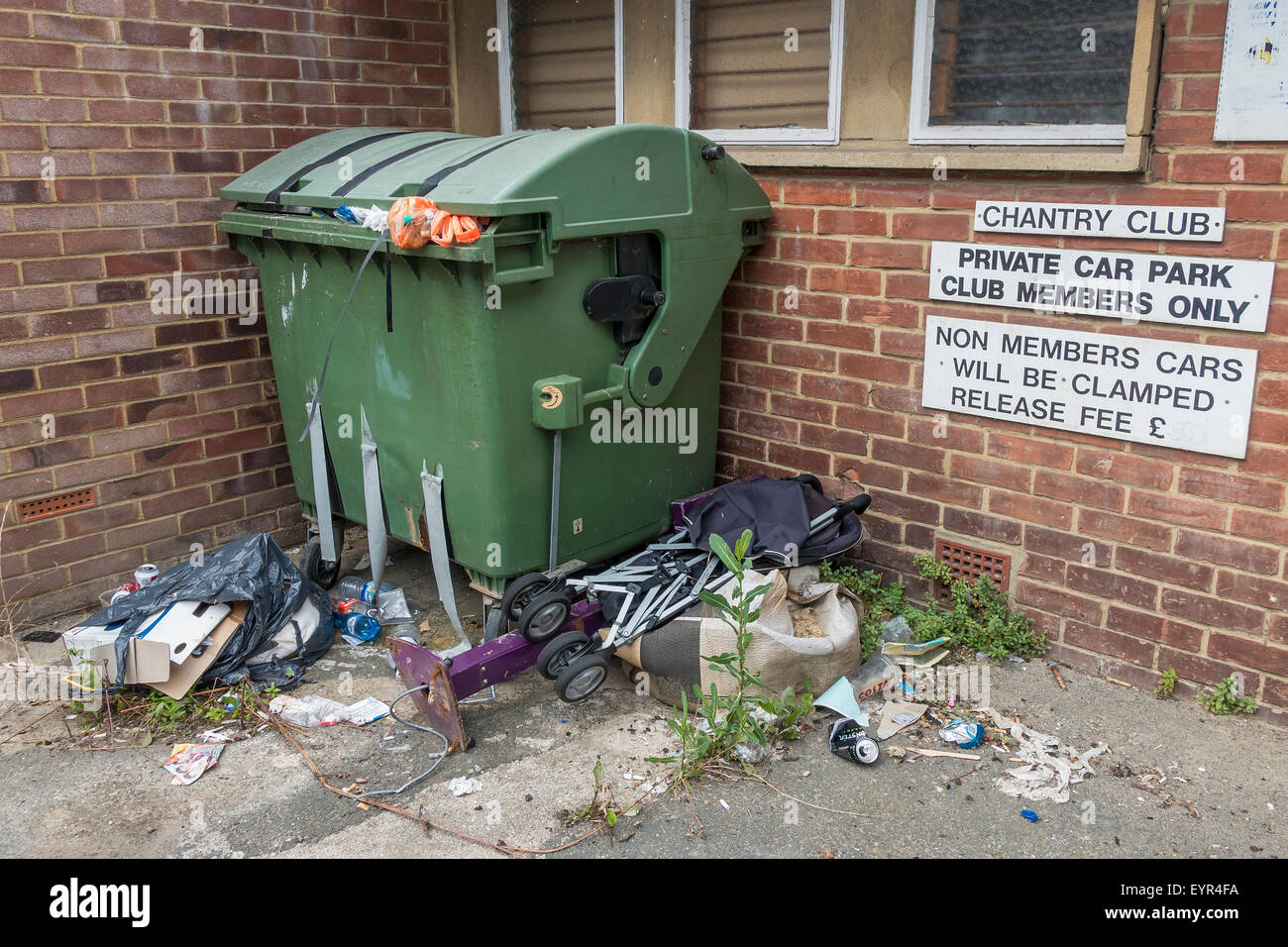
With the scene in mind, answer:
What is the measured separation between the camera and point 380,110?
17.4 ft

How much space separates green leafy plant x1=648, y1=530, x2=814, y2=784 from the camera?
3322 mm

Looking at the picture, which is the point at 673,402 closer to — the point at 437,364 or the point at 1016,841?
the point at 437,364

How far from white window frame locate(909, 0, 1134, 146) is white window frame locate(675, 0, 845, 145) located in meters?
0.35

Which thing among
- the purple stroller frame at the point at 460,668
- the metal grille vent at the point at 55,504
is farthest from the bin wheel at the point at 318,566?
the purple stroller frame at the point at 460,668

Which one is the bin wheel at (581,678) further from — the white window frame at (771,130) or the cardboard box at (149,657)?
the white window frame at (771,130)

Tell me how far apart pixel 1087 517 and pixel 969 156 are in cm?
138

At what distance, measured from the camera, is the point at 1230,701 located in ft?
11.7

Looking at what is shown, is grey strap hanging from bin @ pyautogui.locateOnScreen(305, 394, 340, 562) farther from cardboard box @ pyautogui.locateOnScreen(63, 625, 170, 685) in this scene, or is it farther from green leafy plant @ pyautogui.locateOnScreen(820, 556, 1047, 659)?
green leafy plant @ pyautogui.locateOnScreen(820, 556, 1047, 659)

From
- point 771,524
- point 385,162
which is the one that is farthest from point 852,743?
point 385,162

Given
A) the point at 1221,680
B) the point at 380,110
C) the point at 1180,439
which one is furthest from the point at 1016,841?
the point at 380,110

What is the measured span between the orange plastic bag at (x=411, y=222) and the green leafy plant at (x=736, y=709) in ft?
4.62

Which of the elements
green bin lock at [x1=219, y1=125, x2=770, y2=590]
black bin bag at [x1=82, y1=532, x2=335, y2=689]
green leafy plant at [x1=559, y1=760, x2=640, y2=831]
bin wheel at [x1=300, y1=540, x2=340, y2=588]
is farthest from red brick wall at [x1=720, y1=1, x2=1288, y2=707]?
black bin bag at [x1=82, y1=532, x2=335, y2=689]

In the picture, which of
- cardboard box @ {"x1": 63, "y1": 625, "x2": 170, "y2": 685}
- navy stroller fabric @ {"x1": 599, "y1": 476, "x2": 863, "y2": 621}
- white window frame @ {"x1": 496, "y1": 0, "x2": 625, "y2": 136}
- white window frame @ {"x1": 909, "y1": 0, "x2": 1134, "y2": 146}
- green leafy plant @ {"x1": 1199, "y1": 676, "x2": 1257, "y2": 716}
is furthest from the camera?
white window frame @ {"x1": 496, "y1": 0, "x2": 625, "y2": 136}

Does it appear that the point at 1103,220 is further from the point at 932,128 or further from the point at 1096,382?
the point at 932,128
